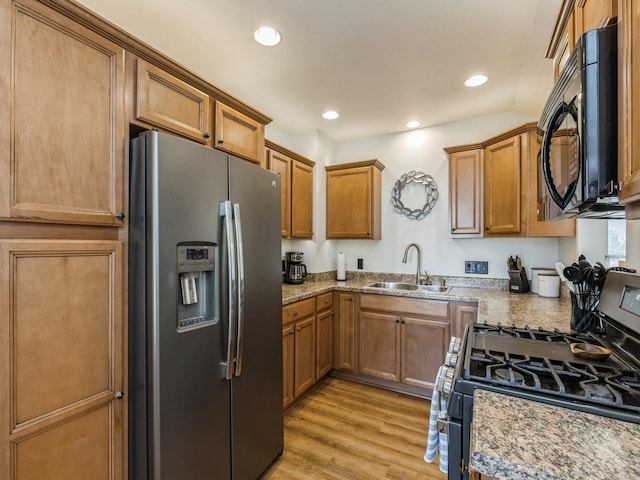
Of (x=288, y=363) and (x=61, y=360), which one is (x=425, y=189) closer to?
(x=288, y=363)

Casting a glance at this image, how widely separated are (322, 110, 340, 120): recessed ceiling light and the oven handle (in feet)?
6.87

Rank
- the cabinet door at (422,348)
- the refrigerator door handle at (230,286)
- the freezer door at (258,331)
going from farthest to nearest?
the cabinet door at (422,348), the freezer door at (258,331), the refrigerator door handle at (230,286)

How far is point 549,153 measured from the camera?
1104 millimetres

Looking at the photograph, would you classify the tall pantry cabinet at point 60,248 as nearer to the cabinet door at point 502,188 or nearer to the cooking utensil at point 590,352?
the cooking utensil at point 590,352

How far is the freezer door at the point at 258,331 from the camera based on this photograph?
5.11ft

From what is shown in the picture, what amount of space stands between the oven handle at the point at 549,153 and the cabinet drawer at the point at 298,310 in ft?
5.57

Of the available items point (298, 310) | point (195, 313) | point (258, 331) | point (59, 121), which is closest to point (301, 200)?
point (298, 310)

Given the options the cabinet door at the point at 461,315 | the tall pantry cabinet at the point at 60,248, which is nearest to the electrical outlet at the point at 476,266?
the cabinet door at the point at 461,315

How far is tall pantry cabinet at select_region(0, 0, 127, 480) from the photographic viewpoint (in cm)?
97

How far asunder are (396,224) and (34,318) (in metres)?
3.03

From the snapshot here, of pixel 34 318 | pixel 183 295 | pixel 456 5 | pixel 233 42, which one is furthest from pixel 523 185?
pixel 34 318

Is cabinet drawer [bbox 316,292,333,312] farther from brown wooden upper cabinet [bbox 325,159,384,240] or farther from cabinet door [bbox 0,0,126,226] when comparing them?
cabinet door [bbox 0,0,126,226]

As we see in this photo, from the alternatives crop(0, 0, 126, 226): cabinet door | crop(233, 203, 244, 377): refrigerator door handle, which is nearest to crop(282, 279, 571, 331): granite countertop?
crop(233, 203, 244, 377): refrigerator door handle

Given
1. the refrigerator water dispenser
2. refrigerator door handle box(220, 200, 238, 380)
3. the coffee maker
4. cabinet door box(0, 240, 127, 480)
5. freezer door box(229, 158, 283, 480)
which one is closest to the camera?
cabinet door box(0, 240, 127, 480)
